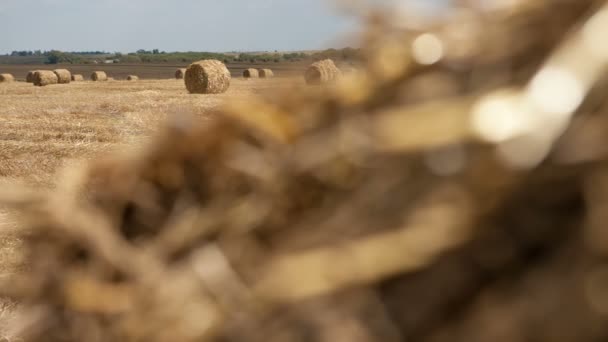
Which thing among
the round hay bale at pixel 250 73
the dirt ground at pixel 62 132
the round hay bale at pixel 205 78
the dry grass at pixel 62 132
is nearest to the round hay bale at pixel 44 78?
the round hay bale at pixel 250 73

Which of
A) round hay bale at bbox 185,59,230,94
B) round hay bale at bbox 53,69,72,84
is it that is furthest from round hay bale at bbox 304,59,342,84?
round hay bale at bbox 53,69,72,84

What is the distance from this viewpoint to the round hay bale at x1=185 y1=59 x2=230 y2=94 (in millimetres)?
17188

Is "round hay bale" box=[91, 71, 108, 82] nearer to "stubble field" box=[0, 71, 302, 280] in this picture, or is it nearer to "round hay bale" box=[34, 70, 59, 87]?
"round hay bale" box=[34, 70, 59, 87]

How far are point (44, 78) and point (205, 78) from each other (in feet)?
34.4

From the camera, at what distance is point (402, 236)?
0.94 m

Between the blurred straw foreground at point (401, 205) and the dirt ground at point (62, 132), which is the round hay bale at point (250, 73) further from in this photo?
the blurred straw foreground at point (401, 205)

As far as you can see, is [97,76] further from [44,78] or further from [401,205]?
[401,205]

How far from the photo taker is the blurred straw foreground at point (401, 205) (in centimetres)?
88

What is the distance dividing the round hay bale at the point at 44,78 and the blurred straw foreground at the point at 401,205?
25.4 m

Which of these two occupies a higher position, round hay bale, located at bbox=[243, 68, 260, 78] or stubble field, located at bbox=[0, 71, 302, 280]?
stubble field, located at bbox=[0, 71, 302, 280]

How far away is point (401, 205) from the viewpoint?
965mm

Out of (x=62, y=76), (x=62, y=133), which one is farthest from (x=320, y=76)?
(x=62, y=76)

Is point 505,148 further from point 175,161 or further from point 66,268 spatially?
point 66,268

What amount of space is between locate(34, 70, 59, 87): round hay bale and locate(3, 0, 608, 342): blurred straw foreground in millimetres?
25368
